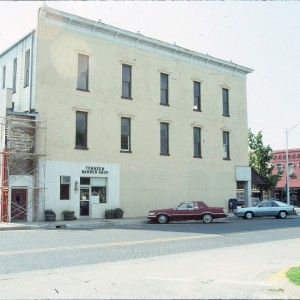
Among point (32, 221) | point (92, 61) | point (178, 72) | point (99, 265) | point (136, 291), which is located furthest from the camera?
Result: point (178, 72)

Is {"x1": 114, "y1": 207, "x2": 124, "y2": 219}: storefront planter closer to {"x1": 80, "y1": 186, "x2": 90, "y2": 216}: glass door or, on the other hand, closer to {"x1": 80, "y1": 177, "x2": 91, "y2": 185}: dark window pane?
{"x1": 80, "y1": 186, "x2": 90, "y2": 216}: glass door

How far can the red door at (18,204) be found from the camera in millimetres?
25062

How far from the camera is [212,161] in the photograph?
35.4 meters

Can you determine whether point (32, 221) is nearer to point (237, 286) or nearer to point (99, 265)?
point (99, 265)

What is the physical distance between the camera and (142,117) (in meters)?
31.0

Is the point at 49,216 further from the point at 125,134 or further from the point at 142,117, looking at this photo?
the point at 142,117

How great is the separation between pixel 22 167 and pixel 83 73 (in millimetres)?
7484

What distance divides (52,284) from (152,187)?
2304 cm

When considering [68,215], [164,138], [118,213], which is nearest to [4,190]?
[68,215]

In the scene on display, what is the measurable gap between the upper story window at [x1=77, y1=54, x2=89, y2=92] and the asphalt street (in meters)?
14.4

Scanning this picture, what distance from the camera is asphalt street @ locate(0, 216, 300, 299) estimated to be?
7.55m

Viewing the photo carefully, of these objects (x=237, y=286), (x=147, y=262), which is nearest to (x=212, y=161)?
(x=147, y=262)

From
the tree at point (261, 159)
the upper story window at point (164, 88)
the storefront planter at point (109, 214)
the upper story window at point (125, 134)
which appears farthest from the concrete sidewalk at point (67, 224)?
the tree at point (261, 159)

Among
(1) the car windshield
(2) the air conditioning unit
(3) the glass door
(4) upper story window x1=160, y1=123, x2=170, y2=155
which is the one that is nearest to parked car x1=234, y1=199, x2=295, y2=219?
(1) the car windshield
